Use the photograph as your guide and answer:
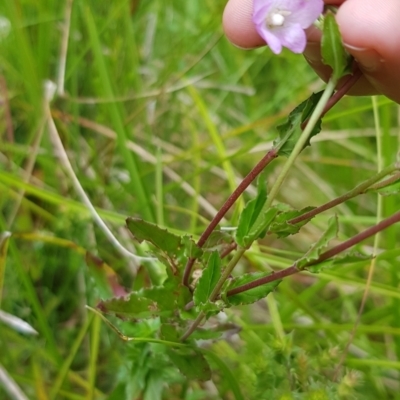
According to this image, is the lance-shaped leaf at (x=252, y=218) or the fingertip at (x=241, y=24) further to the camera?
the fingertip at (x=241, y=24)

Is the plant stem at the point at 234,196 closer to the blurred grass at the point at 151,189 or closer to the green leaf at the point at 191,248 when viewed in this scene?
the green leaf at the point at 191,248

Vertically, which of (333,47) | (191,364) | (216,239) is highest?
(333,47)

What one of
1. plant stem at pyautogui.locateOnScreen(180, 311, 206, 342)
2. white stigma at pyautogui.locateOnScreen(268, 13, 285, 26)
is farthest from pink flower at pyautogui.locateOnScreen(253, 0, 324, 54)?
plant stem at pyautogui.locateOnScreen(180, 311, 206, 342)

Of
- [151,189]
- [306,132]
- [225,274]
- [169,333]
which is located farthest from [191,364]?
[151,189]

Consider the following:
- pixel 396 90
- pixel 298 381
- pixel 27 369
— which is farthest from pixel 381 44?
pixel 27 369

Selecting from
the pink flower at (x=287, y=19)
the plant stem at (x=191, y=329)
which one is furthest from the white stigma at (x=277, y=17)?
the plant stem at (x=191, y=329)

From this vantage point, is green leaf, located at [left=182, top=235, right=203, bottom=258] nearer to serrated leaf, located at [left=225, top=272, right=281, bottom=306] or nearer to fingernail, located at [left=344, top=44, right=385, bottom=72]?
serrated leaf, located at [left=225, top=272, right=281, bottom=306]

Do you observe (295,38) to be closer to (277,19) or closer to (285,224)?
(277,19)

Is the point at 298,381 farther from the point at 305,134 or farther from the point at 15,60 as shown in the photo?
the point at 15,60
